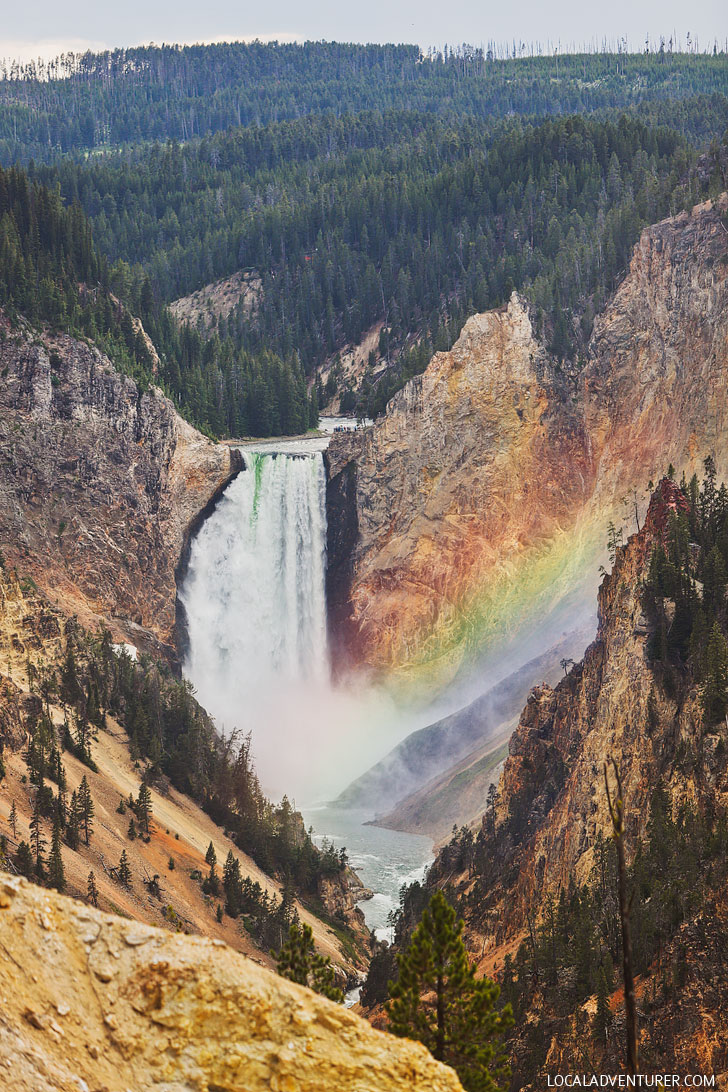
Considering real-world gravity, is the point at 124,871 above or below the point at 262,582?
below

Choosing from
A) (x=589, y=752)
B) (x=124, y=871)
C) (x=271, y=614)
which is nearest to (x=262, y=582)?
(x=271, y=614)

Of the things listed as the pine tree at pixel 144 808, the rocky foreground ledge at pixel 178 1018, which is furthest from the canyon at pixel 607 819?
the rocky foreground ledge at pixel 178 1018

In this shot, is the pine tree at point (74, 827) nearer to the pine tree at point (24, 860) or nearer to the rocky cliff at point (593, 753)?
the pine tree at point (24, 860)

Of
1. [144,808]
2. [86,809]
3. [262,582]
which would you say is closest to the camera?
[86,809]

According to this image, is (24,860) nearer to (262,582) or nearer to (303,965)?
(303,965)

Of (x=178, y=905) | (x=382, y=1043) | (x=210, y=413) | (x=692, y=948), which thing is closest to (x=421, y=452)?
(x=210, y=413)

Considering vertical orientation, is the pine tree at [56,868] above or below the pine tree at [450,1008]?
below

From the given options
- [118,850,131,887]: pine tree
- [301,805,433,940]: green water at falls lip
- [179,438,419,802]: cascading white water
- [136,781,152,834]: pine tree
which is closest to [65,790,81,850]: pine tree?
[118,850,131,887]: pine tree
